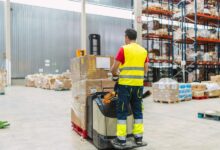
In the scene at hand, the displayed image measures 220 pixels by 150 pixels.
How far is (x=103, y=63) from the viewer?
13.0 feet

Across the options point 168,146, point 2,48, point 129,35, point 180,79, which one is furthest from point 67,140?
point 2,48

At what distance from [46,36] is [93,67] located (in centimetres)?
1661

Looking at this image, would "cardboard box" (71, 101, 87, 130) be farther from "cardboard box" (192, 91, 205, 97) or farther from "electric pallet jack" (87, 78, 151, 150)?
"cardboard box" (192, 91, 205, 97)

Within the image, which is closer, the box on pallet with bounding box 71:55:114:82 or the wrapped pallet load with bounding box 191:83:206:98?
the box on pallet with bounding box 71:55:114:82

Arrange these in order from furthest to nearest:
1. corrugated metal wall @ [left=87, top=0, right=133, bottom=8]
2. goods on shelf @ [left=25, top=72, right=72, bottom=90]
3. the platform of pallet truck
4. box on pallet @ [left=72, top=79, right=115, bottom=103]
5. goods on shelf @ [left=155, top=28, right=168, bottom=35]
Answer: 1. corrugated metal wall @ [left=87, top=0, right=133, bottom=8]
2. goods on shelf @ [left=155, top=28, right=168, bottom=35]
3. goods on shelf @ [left=25, top=72, right=72, bottom=90]
4. box on pallet @ [left=72, top=79, right=115, bottom=103]
5. the platform of pallet truck

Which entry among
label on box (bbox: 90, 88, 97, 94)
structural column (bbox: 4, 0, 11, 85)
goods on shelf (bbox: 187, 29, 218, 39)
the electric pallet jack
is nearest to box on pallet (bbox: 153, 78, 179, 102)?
label on box (bbox: 90, 88, 97, 94)

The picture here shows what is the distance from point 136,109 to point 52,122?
261 centimetres

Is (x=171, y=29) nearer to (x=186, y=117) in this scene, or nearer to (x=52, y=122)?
(x=186, y=117)

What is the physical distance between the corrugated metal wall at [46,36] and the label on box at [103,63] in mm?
15973

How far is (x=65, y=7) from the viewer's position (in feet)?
67.1

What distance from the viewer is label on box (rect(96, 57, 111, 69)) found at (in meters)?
3.93

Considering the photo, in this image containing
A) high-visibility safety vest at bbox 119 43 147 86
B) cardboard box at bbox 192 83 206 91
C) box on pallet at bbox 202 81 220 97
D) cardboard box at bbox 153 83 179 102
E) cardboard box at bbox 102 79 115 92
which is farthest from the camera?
box on pallet at bbox 202 81 220 97

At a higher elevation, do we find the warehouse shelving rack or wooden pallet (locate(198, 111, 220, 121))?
the warehouse shelving rack

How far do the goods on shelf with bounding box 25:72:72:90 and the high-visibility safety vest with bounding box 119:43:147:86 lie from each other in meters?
12.1
